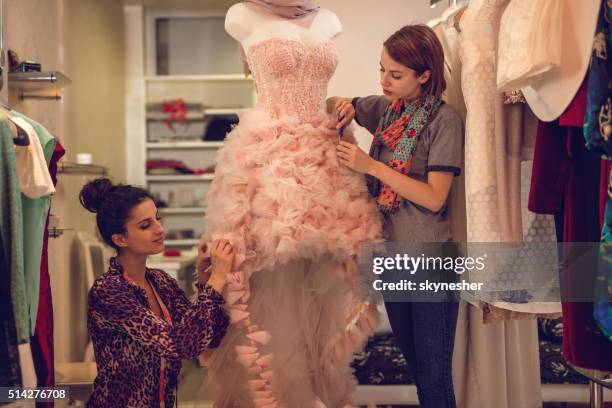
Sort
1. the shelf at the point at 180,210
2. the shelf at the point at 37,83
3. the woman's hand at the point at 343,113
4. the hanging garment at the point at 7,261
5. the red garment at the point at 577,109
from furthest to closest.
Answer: the shelf at the point at 180,210, the shelf at the point at 37,83, the woman's hand at the point at 343,113, the hanging garment at the point at 7,261, the red garment at the point at 577,109

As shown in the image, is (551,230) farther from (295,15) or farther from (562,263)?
(295,15)

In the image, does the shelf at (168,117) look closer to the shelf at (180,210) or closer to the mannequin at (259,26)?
the shelf at (180,210)

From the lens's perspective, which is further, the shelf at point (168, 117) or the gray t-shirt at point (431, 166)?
the shelf at point (168, 117)

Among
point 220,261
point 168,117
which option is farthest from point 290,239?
point 168,117

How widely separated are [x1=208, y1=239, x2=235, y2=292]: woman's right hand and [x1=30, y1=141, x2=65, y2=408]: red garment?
1.41ft

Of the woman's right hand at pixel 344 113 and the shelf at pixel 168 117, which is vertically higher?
the shelf at pixel 168 117

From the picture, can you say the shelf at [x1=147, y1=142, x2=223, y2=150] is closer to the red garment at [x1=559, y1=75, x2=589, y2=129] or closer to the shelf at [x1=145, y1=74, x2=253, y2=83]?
the shelf at [x1=145, y1=74, x2=253, y2=83]

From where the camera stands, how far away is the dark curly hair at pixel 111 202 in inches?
58.3

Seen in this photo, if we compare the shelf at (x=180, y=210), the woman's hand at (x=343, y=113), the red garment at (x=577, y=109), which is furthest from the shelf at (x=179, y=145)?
the red garment at (x=577, y=109)

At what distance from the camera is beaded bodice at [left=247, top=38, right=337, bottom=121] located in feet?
5.24

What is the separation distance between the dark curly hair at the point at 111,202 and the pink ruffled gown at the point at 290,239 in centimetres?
19

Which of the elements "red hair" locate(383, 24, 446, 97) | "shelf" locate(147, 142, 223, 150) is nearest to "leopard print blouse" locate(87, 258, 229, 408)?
"red hair" locate(383, 24, 446, 97)

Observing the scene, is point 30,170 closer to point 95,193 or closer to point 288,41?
point 95,193

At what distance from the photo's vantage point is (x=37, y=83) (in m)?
1.78
